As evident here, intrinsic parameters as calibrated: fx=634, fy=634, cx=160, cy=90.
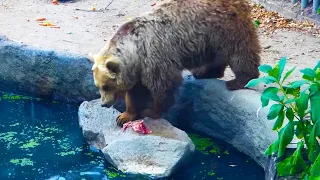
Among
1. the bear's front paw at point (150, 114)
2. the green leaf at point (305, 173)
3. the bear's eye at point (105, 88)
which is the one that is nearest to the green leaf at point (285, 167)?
the green leaf at point (305, 173)

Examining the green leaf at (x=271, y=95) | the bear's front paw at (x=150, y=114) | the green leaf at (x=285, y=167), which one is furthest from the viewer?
the bear's front paw at (x=150, y=114)

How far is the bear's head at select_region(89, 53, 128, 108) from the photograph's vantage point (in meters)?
5.87

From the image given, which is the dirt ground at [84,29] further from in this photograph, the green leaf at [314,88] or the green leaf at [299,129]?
the green leaf at [314,88]

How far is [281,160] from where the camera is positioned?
486 cm

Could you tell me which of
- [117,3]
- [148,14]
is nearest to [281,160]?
[148,14]

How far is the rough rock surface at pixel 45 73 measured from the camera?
23.8 feet

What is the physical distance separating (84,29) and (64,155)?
2908 mm

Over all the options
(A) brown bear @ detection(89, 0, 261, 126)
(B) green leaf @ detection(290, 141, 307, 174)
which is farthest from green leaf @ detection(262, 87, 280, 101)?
(A) brown bear @ detection(89, 0, 261, 126)

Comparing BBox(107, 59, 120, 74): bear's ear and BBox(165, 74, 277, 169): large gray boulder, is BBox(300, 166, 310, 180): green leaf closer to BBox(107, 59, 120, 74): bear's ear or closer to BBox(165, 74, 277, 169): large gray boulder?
BBox(165, 74, 277, 169): large gray boulder

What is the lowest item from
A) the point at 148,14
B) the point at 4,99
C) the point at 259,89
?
the point at 4,99

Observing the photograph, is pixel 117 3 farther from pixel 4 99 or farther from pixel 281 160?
pixel 281 160

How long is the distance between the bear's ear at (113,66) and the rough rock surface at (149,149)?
2.07 ft

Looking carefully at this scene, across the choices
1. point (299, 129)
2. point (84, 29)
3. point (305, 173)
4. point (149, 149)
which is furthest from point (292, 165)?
point (84, 29)

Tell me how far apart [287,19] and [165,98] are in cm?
388
